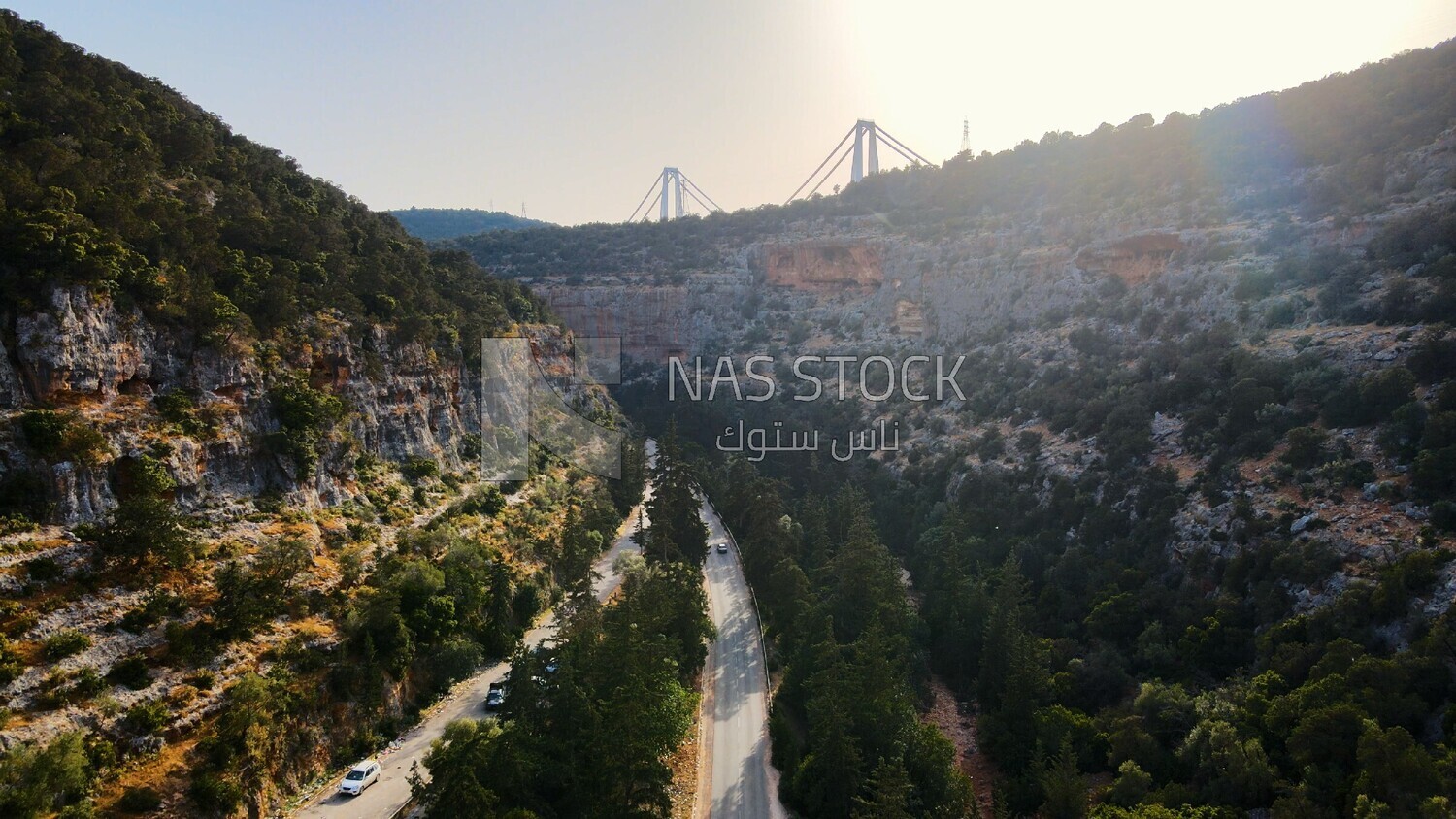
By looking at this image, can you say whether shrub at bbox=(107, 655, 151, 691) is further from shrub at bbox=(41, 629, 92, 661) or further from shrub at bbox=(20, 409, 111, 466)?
shrub at bbox=(20, 409, 111, 466)

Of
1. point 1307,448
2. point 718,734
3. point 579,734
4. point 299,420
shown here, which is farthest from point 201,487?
point 1307,448

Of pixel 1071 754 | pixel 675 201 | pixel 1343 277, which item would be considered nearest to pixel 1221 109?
pixel 1343 277

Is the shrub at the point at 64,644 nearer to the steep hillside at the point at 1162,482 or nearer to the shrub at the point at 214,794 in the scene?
the shrub at the point at 214,794

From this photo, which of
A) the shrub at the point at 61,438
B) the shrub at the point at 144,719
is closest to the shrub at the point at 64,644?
the shrub at the point at 144,719

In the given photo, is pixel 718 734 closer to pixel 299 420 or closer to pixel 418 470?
pixel 418 470

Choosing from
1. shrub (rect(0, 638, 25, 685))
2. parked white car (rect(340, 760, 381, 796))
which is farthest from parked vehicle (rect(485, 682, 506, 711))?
shrub (rect(0, 638, 25, 685))

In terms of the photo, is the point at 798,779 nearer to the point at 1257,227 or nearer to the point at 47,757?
the point at 47,757
